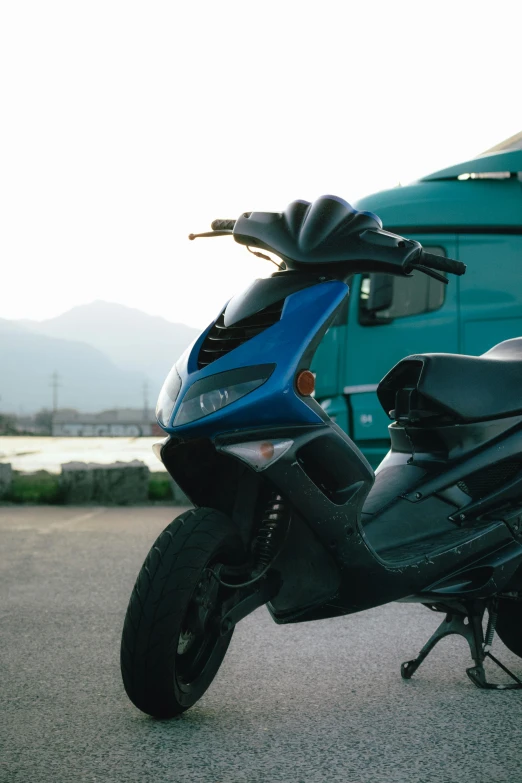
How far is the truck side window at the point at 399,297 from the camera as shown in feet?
23.6

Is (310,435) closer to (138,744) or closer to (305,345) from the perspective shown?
(305,345)

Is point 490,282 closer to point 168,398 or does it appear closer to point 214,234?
point 214,234

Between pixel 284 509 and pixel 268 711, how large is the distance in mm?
656

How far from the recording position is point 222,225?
128 inches

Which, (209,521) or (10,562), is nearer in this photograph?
(209,521)

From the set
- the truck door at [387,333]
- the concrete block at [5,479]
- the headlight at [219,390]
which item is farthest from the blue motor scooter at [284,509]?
the concrete block at [5,479]

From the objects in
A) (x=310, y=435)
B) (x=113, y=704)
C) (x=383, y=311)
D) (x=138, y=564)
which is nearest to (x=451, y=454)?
(x=310, y=435)

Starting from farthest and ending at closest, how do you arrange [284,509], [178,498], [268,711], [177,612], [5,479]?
1. [178,498]
2. [5,479]
3. [268,711]
4. [284,509]
5. [177,612]

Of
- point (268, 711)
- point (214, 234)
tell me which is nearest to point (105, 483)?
point (214, 234)

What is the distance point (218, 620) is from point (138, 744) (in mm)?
403

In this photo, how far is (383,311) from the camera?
725cm

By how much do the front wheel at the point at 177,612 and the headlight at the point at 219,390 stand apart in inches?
12.2

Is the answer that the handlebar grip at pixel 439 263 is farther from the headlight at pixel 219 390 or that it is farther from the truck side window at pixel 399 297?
the truck side window at pixel 399 297

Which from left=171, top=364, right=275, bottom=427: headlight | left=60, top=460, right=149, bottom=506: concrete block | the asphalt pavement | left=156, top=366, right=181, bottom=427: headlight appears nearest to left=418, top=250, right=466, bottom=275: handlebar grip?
left=171, top=364, right=275, bottom=427: headlight
